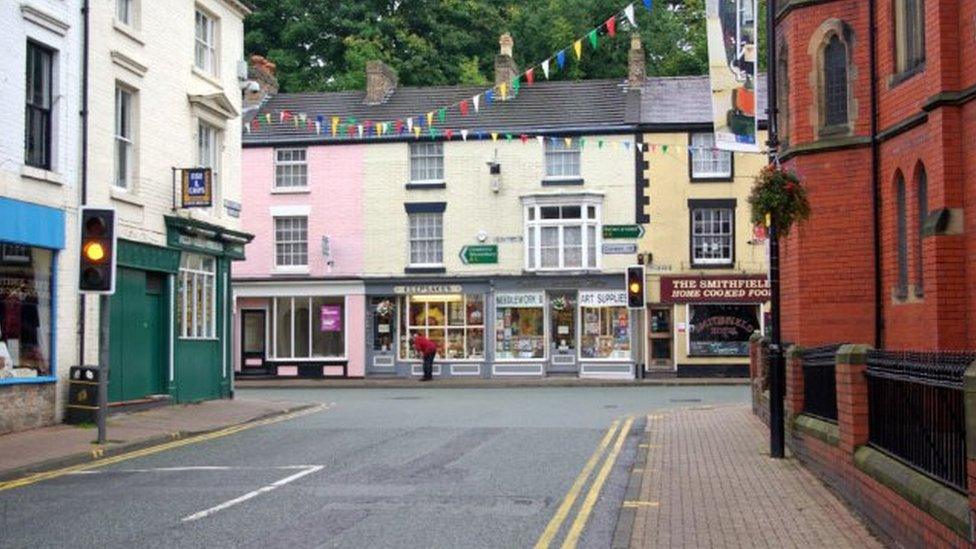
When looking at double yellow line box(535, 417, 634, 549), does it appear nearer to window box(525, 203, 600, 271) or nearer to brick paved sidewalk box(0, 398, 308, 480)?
brick paved sidewalk box(0, 398, 308, 480)

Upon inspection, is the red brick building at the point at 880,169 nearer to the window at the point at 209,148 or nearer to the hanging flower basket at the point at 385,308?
the window at the point at 209,148

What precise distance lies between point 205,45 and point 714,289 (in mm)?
Answer: 19221

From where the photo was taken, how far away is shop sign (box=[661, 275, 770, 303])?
35562 millimetres

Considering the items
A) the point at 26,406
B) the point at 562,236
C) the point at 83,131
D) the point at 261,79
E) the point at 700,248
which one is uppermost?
the point at 261,79

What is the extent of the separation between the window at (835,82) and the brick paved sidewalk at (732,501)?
5.22 meters

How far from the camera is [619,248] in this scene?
36.2 metres

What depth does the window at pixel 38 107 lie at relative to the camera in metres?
17.1

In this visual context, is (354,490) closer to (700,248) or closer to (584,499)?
(584,499)

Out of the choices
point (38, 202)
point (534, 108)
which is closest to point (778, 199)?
point (38, 202)

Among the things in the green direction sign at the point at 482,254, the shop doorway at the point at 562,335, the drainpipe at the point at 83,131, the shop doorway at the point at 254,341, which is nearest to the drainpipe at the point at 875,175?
the drainpipe at the point at 83,131

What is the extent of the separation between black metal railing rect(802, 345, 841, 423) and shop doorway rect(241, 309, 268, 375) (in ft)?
92.7

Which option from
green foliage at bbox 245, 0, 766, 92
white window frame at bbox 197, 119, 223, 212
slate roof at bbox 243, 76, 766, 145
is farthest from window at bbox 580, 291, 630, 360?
white window frame at bbox 197, 119, 223, 212

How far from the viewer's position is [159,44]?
21.3m

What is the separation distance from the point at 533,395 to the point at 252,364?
46.6ft
